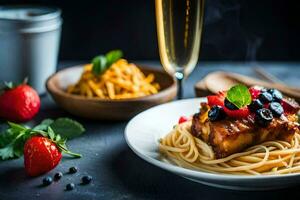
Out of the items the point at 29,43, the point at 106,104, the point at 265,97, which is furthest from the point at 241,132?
the point at 29,43

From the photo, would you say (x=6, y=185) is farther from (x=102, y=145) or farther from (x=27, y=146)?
(x=102, y=145)

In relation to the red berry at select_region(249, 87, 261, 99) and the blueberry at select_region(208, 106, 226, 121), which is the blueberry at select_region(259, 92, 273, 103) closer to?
the red berry at select_region(249, 87, 261, 99)

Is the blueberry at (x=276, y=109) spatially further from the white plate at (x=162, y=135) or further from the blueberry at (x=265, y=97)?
the white plate at (x=162, y=135)

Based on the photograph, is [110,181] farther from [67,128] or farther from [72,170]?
[67,128]

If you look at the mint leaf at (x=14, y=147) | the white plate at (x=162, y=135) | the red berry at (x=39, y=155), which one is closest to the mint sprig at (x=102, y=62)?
the white plate at (x=162, y=135)

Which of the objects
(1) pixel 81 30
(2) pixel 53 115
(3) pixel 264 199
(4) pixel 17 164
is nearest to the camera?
(3) pixel 264 199

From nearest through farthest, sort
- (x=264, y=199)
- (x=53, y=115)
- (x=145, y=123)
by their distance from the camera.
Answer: (x=264, y=199)
(x=145, y=123)
(x=53, y=115)

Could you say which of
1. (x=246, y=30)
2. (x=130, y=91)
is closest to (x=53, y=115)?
(x=130, y=91)

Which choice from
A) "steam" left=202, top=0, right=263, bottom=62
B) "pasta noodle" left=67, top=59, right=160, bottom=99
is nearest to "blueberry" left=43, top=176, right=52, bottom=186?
"pasta noodle" left=67, top=59, right=160, bottom=99
